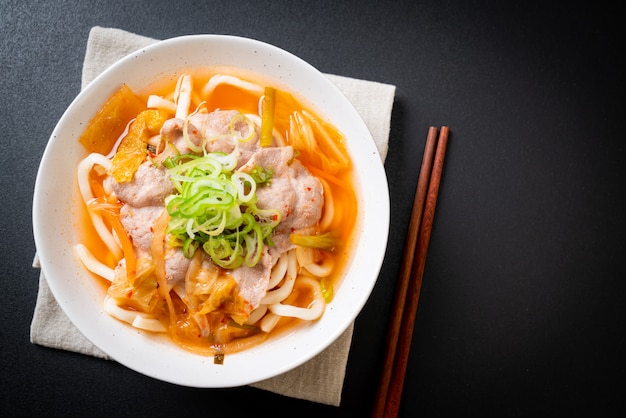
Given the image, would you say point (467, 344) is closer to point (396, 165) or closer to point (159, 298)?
point (396, 165)

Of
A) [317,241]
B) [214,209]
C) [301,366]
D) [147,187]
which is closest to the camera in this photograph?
[214,209]

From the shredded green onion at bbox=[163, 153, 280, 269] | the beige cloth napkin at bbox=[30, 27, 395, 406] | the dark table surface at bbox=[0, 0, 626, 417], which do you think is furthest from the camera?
the dark table surface at bbox=[0, 0, 626, 417]

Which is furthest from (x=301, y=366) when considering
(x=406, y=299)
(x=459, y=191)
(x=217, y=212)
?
(x=459, y=191)

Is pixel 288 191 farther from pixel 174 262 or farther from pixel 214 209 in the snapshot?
pixel 174 262

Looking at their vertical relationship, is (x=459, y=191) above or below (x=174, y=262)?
above

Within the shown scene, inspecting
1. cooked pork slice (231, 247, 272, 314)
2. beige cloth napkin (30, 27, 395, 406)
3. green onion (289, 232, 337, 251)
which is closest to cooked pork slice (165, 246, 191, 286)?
cooked pork slice (231, 247, 272, 314)

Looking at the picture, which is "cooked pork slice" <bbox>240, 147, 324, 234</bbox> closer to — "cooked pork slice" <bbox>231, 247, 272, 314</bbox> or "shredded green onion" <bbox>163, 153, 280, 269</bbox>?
"shredded green onion" <bbox>163, 153, 280, 269</bbox>
